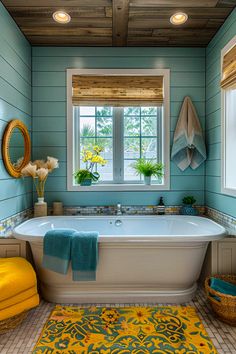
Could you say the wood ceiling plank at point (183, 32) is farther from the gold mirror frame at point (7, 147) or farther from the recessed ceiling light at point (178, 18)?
the gold mirror frame at point (7, 147)

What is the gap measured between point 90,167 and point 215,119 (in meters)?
1.49

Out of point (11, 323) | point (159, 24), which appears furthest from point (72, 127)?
point (11, 323)

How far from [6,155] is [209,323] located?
216cm

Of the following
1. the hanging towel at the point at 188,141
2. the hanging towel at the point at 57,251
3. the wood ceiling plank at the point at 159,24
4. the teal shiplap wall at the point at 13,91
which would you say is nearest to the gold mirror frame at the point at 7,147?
the teal shiplap wall at the point at 13,91

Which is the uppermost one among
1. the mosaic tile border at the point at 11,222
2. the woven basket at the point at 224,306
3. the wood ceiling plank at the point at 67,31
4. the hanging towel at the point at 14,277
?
the wood ceiling plank at the point at 67,31

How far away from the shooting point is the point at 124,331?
185 cm

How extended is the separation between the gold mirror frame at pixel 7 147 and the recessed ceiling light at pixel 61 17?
3.43 ft

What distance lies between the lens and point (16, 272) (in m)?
1.88

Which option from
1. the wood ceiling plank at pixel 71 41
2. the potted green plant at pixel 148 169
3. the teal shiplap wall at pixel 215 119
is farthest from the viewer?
the potted green plant at pixel 148 169

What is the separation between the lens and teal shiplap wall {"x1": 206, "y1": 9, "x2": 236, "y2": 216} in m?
2.49

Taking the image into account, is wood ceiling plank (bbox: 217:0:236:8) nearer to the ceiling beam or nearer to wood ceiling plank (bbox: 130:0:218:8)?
wood ceiling plank (bbox: 130:0:218:8)

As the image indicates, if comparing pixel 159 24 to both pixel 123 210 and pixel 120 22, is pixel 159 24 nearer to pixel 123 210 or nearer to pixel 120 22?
pixel 120 22

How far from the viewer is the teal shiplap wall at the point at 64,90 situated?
118 inches

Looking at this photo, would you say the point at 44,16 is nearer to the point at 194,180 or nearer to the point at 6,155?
the point at 6,155
